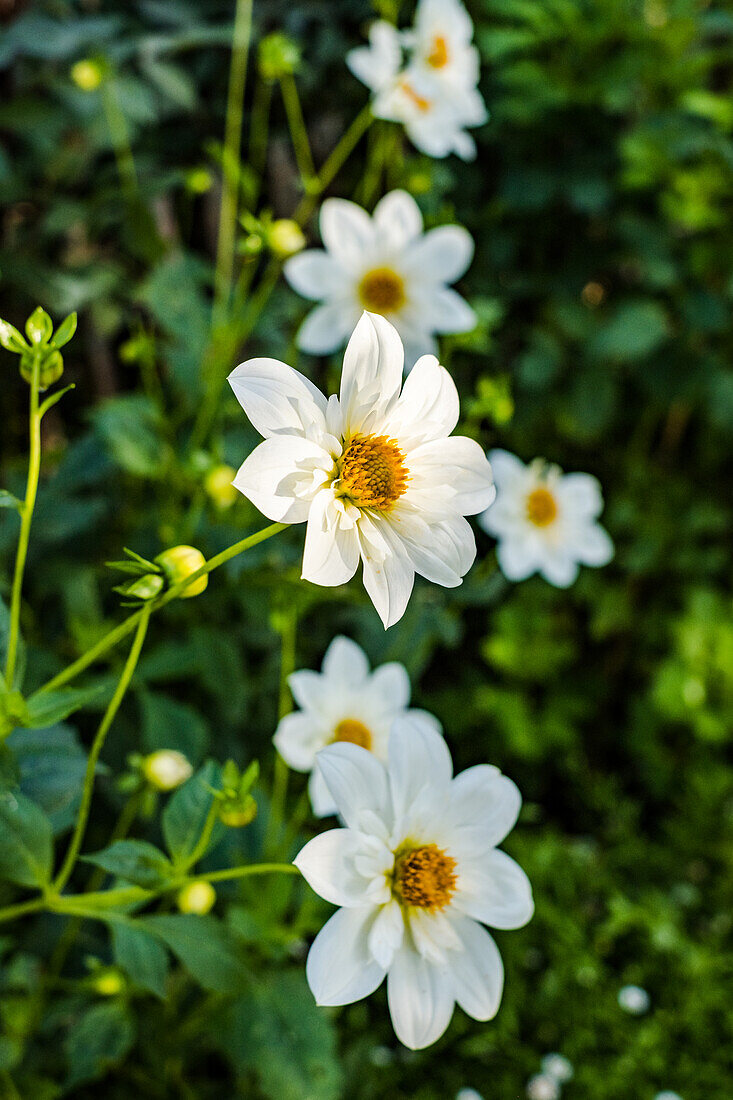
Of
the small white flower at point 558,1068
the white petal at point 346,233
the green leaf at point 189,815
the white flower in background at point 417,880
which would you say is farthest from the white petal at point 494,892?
the small white flower at point 558,1068

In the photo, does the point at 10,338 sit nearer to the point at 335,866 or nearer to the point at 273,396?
the point at 273,396

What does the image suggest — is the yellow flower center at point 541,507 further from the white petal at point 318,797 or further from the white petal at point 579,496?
the white petal at point 318,797

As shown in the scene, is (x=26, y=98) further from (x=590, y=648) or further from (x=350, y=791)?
(x=590, y=648)

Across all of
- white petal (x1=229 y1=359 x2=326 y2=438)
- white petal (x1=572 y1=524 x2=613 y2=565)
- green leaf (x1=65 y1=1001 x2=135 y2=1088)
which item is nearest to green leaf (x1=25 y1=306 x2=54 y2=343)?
white petal (x1=229 y1=359 x2=326 y2=438)

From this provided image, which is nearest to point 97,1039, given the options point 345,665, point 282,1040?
point 282,1040

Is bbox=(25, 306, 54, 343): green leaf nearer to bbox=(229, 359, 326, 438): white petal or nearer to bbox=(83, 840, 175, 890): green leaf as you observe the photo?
bbox=(229, 359, 326, 438): white petal

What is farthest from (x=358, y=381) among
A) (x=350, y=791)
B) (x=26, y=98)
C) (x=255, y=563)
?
(x=26, y=98)
